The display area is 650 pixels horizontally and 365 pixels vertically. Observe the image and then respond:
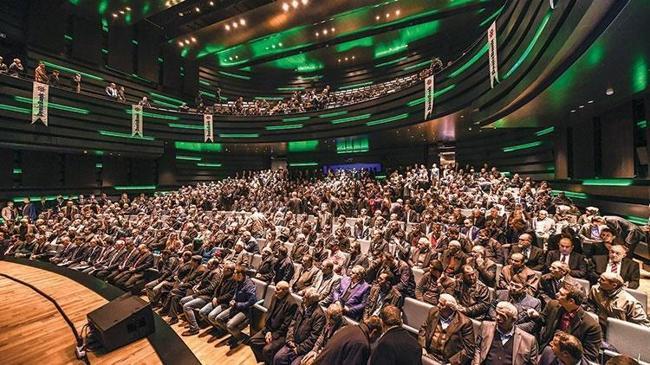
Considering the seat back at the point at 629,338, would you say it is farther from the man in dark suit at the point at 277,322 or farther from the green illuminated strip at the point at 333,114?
the green illuminated strip at the point at 333,114

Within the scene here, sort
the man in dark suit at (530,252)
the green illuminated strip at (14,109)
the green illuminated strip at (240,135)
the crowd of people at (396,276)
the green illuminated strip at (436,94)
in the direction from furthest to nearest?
the green illuminated strip at (240,135) → the green illuminated strip at (14,109) → the green illuminated strip at (436,94) → the man in dark suit at (530,252) → the crowd of people at (396,276)

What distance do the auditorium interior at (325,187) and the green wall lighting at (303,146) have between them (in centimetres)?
32

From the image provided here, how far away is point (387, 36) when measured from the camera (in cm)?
1700

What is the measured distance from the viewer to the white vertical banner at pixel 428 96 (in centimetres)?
1067

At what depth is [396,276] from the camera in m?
4.16

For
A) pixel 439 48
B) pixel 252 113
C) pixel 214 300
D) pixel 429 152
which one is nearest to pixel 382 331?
pixel 214 300

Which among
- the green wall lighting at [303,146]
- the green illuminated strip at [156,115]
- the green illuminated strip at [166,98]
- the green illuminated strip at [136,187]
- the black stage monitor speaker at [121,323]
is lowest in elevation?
the black stage monitor speaker at [121,323]

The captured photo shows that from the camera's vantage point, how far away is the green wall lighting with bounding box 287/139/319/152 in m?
16.8

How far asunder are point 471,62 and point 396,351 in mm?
9666

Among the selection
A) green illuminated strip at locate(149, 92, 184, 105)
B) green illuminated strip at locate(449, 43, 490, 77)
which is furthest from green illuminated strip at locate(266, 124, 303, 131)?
green illuminated strip at locate(449, 43, 490, 77)

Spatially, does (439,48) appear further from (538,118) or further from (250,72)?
(250,72)

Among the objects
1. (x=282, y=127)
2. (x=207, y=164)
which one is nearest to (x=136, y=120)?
(x=207, y=164)

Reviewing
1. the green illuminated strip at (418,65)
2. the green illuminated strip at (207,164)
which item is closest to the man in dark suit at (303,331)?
the green illuminated strip at (418,65)

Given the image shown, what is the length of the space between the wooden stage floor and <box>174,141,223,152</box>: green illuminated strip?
12392 millimetres
